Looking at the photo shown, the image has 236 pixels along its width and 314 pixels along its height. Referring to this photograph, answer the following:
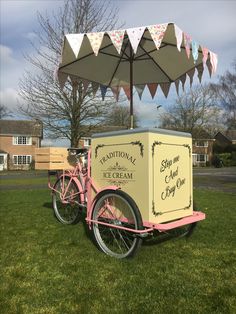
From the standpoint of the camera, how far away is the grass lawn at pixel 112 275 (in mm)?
3131

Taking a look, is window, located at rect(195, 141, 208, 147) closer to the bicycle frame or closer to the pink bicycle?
the bicycle frame

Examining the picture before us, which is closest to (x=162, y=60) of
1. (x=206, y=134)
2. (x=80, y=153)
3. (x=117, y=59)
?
(x=117, y=59)

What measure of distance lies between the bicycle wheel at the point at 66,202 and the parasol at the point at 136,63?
172cm

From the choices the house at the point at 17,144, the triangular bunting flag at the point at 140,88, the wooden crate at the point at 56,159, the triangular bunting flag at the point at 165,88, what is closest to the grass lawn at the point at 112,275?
the wooden crate at the point at 56,159

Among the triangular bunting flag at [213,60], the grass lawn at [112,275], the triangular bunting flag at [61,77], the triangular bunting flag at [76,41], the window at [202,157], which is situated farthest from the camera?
the window at [202,157]

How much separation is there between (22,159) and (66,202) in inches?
1954

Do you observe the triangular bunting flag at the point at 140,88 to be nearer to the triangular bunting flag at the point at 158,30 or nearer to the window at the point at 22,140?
the triangular bunting flag at the point at 158,30

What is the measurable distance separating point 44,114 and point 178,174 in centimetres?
1493

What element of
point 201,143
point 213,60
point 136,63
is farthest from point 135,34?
point 201,143

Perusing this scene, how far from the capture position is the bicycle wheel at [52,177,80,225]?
600cm

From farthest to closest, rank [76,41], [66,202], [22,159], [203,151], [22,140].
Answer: [203,151], [22,140], [22,159], [66,202], [76,41]

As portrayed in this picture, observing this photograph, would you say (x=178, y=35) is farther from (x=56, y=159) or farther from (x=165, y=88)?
(x=165, y=88)

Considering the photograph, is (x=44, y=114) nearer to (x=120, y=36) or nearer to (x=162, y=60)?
(x=162, y=60)

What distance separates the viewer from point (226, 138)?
6900 cm
